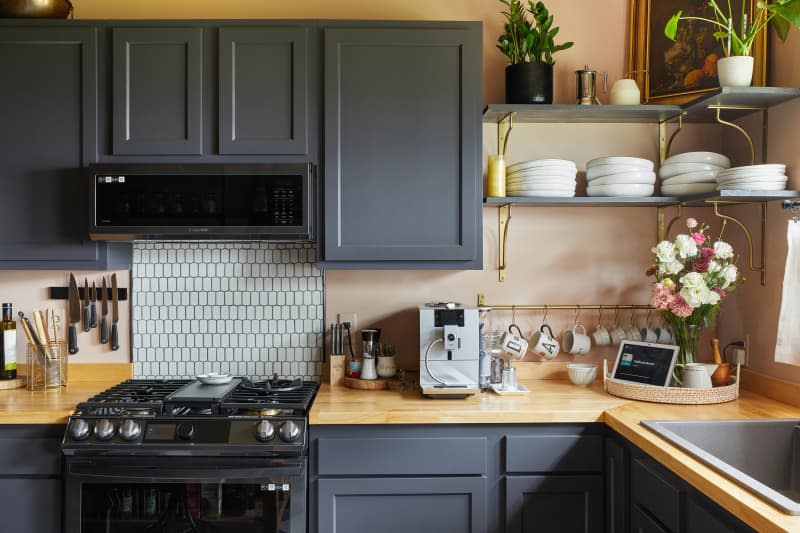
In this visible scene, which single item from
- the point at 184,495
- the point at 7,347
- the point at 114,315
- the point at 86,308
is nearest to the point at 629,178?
the point at 184,495

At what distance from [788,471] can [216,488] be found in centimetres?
187

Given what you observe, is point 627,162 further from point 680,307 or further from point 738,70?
point 680,307

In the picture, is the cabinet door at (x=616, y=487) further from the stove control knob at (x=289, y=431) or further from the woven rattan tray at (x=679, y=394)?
the stove control knob at (x=289, y=431)

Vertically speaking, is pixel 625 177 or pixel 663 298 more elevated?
pixel 625 177

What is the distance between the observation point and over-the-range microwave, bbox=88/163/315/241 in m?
2.41

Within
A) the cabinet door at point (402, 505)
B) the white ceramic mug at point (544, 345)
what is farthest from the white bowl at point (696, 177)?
the cabinet door at point (402, 505)

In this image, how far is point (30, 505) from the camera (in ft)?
7.31

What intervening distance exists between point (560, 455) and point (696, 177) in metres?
1.24

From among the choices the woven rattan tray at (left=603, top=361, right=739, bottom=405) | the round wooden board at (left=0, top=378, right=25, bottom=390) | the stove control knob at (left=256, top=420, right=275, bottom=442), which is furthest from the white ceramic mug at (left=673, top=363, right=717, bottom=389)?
the round wooden board at (left=0, top=378, right=25, bottom=390)

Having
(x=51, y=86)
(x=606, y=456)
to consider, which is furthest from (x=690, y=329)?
(x=51, y=86)

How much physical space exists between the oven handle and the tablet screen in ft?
4.43

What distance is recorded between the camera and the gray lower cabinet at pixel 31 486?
2227 millimetres

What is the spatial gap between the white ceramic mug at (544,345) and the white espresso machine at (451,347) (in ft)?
1.41

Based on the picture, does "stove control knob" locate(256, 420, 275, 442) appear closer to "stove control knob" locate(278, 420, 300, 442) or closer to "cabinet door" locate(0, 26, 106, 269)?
"stove control knob" locate(278, 420, 300, 442)
